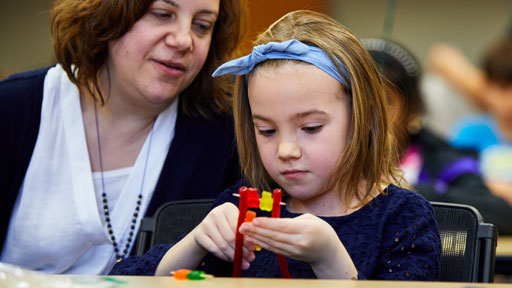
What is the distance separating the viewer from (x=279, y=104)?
4.65ft

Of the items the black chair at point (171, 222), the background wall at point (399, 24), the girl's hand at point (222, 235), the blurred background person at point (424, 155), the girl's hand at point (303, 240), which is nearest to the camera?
the girl's hand at point (303, 240)

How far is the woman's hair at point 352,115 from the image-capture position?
1.47 meters

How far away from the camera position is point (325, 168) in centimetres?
144

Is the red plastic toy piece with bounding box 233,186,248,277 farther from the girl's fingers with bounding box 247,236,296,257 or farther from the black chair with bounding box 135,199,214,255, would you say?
the black chair with bounding box 135,199,214,255

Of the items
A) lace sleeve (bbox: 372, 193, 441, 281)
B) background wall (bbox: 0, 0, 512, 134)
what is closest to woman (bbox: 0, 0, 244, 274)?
lace sleeve (bbox: 372, 193, 441, 281)

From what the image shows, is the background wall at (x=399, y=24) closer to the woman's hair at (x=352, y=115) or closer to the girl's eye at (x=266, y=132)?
the woman's hair at (x=352, y=115)

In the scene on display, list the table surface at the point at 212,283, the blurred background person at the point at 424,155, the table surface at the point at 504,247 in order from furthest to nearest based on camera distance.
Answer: the blurred background person at the point at 424,155
the table surface at the point at 504,247
the table surface at the point at 212,283

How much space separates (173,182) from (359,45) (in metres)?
0.68

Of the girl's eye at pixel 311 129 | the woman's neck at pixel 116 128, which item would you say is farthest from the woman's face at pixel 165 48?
the girl's eye at pixel 311 129

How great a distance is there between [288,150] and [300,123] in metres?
0.06

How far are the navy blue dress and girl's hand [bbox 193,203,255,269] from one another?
126 mm

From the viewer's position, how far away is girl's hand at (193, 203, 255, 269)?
1354mm

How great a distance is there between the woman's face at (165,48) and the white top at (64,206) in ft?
0.68

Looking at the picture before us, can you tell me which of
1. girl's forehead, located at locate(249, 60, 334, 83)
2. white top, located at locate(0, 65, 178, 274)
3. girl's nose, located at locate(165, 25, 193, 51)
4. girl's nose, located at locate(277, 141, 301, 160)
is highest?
girl's nose, located at locate(165, 25, 193, 51)
